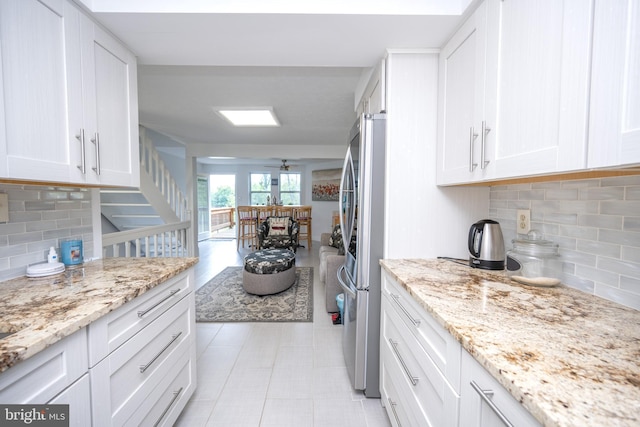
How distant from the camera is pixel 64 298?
952 millimetres

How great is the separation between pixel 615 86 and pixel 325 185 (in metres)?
6.77

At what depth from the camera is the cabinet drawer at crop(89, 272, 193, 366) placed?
876mm

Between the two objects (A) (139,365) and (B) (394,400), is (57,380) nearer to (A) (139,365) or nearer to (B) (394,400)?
(A) (139,365)

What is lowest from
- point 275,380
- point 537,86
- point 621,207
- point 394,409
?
point 275,380

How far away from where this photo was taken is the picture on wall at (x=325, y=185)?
707cm

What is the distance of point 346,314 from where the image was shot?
74.1 inches

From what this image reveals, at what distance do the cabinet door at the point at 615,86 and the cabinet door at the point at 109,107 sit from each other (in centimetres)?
187

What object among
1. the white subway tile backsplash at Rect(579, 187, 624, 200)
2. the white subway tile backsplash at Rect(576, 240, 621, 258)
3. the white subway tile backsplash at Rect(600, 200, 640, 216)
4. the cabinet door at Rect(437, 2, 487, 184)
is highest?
the cabinet door at Rect(437, 2, 487, 184)

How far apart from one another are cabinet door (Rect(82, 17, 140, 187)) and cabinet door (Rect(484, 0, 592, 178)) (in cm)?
179

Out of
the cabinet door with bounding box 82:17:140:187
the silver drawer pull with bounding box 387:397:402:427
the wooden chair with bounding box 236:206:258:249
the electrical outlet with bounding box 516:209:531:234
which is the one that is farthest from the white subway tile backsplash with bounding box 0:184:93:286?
the wooden chair with bounding box 236:206:258:249

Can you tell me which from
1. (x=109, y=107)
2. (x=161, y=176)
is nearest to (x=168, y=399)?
(x=109, y=107)

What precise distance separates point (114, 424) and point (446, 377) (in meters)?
1.17

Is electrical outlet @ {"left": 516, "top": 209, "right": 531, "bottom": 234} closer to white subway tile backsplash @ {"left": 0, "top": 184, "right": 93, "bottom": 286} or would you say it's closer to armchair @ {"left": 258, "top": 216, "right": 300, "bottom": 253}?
white subway tile backsplash @ {"left": 0, "top": 184, "right": 93, "bottom": 286}

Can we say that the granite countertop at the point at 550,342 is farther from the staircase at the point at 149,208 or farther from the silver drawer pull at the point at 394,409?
the staircase at the point at 149,208
